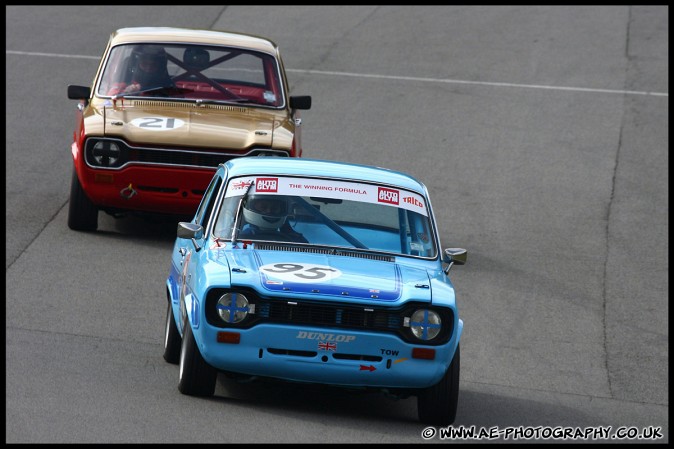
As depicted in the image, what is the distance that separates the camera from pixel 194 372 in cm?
786

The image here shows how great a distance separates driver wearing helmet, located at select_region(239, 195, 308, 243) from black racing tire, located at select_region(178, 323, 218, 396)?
1.00 meters

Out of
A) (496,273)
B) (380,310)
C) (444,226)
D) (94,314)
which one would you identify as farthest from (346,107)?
(380,310)

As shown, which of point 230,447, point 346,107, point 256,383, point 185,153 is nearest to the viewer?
point 230,447

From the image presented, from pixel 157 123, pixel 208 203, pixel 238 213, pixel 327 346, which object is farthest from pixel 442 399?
pixel 157 123

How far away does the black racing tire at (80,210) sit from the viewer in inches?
511

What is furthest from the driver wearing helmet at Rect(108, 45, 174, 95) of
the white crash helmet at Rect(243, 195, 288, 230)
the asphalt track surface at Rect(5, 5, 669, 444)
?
the white crash helmet at Rect(243, 195, 288, 230)

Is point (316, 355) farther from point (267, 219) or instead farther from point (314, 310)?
point (267, 219)

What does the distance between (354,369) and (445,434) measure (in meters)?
0.67

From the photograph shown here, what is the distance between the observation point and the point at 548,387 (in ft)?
32.6

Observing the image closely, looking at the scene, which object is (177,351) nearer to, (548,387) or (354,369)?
(354,369)

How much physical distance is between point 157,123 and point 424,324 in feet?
18.6

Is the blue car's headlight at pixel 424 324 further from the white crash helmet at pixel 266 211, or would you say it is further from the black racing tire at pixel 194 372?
the white crash helmet at pixel 266 211

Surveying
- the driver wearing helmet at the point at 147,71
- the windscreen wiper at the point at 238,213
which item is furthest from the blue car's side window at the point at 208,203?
the driver wearing helmet at the point at 147,71

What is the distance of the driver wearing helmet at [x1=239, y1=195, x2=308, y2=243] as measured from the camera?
28.6 feet
